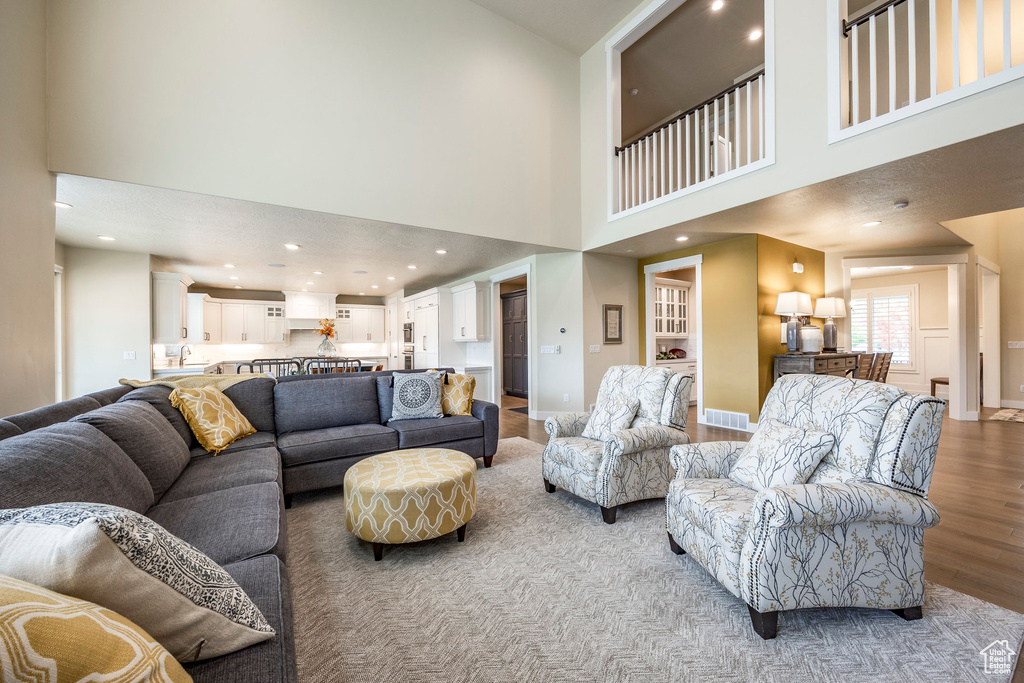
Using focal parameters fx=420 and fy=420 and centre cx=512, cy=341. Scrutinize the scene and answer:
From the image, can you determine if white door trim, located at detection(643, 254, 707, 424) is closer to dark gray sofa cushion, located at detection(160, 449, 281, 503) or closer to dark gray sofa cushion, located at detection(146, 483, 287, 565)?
dark gray sofa cushion, located at detection(160, 449, 281, 503)

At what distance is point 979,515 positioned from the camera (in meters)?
2.71

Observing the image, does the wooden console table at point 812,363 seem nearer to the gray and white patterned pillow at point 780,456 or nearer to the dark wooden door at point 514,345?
the gray and white patterned pillow at point 780,456

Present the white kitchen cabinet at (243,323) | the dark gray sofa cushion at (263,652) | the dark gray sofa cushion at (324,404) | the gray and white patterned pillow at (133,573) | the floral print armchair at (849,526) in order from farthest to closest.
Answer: the white kitchen cabinet at (243,323), the dark gray sofa cushion at (324,404), the floral print armchair at (849,526), the dark gray sofa cushion at (263,652), the gray and white patterned pillow at (133,573)

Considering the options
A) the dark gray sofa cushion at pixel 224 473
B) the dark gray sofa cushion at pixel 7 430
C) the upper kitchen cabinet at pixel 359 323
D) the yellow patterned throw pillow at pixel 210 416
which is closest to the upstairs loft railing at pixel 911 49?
the dark gray sofa cushion at pixel 224 473

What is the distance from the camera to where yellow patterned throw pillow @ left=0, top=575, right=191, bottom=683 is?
0.54 metres

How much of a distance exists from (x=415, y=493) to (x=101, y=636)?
1640 millimetres

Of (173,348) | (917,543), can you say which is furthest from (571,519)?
(173,348)

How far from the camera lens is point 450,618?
1.79m

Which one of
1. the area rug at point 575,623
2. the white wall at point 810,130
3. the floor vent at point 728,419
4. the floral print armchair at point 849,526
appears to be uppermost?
the white wall at point 810,130

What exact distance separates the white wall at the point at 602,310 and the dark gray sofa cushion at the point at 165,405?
437 cm

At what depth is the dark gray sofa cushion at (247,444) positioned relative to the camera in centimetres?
282

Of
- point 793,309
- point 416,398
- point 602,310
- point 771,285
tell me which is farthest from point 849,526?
point 602,310

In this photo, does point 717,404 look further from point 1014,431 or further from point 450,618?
point 450,618

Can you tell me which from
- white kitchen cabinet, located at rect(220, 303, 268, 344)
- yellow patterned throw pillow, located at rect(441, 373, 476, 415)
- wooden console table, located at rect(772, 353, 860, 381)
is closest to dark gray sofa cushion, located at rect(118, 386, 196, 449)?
yellow patterned throw pillow, located at rect(441, 373, 476, 415)
